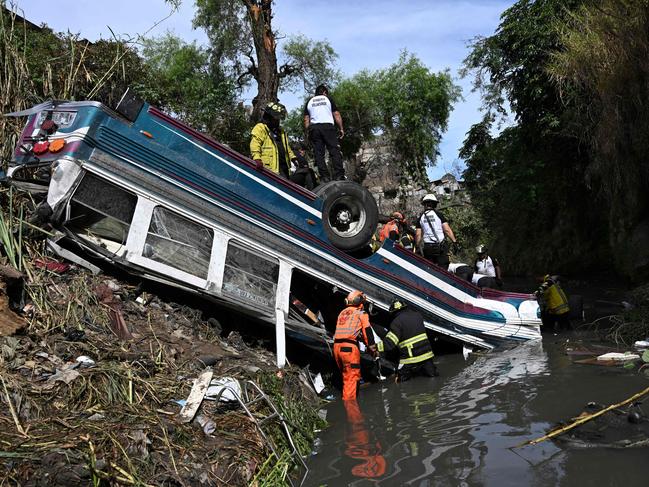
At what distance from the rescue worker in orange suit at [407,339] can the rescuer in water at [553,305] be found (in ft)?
11.0

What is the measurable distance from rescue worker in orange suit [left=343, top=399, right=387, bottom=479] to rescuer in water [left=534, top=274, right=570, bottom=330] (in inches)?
196

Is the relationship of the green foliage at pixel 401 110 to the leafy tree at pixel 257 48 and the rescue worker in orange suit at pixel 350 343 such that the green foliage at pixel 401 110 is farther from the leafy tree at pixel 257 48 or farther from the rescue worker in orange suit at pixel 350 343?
the rescue worker in orange suit at pixel 350 343

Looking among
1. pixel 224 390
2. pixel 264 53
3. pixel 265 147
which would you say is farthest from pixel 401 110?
pixel 224 390

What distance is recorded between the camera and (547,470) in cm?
391

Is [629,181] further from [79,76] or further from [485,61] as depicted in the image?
[79,76]

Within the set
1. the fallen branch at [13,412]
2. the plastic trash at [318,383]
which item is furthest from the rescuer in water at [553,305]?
the fallen branch at [13,412]

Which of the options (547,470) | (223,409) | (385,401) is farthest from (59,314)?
(547,470)

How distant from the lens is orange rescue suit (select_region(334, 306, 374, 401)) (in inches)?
257

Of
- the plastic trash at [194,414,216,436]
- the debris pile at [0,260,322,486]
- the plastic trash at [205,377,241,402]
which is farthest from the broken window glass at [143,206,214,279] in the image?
the plastic trash at [194,414,216,436]

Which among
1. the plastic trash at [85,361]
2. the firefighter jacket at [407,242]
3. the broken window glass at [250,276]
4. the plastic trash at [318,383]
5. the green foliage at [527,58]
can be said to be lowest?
the plastic trash at [318,383]

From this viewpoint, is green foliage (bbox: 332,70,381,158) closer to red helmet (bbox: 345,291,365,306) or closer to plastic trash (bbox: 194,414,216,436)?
red helmet (bbox: 345,291,365,306)

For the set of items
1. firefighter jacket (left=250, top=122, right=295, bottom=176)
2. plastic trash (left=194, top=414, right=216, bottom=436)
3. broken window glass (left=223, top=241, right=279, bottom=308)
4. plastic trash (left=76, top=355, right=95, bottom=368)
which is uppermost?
firefighter jacket (left=250, top=122, right=295, bottom=176)

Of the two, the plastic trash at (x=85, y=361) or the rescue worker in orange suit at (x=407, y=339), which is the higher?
the plastic trash at (x=85, y=361)

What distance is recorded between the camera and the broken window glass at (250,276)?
6.18 m
